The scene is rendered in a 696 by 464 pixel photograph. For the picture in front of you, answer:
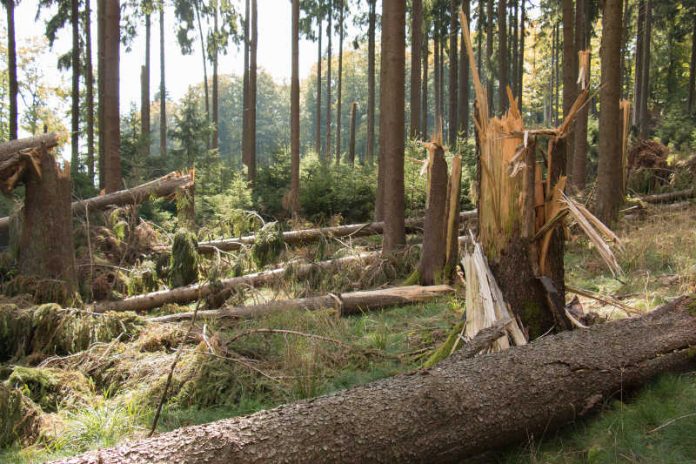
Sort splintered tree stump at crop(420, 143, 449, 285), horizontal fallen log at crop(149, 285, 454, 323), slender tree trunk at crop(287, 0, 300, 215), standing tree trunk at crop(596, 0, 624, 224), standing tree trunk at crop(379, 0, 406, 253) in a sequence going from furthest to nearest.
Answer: slender tree trunk at crop(287, 0, 300, 215) < standing tree trunk at crop(596, 0, 624, 224) < standing tree trunk at crop(379, 0, 406, 253) < splintered tree stump at crop(420, 143, 449, 285) < horizontal fallen log at crop(149, 285, 454, 323)

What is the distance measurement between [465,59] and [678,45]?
51.8 feet

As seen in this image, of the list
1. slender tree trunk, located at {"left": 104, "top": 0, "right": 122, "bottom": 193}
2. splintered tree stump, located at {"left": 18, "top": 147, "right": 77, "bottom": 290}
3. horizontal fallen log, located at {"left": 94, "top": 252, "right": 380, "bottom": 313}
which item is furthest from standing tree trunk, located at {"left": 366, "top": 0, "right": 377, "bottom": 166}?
splintered tree stump, located at {"left": 18, "top": 147, "right": 77, "bottom": 290}

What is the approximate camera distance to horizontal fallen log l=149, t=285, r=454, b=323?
292 inches

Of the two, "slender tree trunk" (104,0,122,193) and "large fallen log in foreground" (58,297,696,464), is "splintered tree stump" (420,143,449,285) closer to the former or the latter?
"large fallen log in foreground" (58,297,696,464)

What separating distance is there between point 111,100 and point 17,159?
5.22 metres

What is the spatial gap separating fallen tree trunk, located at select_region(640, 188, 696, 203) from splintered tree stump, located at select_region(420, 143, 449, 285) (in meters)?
6.62

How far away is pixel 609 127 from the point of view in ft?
37.2

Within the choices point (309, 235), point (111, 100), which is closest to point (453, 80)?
point (309, 235)

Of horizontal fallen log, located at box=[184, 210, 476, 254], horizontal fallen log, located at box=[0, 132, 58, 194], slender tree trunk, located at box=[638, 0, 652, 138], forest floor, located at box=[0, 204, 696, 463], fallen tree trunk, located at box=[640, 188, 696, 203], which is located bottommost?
forest floor, located at box=[0, 204, 696, 463]

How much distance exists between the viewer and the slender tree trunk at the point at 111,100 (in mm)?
12445

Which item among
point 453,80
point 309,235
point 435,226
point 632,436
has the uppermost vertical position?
point 453,80

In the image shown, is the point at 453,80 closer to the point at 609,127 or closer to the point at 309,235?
the point at 609,127

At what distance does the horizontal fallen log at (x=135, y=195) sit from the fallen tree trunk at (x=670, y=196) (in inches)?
391

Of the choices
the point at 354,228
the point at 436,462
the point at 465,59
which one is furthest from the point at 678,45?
the point at 436,462
